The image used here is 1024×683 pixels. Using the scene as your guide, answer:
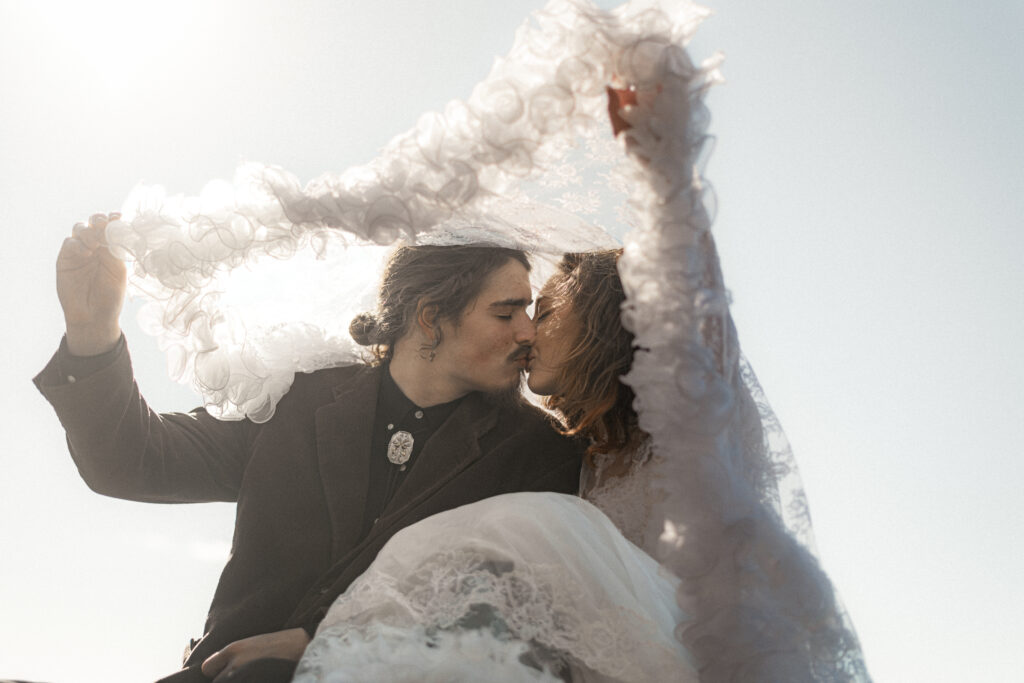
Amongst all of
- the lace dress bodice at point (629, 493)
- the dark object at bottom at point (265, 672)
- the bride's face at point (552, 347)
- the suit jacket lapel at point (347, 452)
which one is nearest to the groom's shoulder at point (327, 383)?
the suit jacket lapel at point (347, 452)

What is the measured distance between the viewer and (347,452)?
210 cm

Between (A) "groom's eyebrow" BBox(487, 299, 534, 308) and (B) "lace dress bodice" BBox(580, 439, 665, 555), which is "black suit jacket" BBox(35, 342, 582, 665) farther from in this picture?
(A) "groom's eyebrow" BBox(487, 299, 534, 308)

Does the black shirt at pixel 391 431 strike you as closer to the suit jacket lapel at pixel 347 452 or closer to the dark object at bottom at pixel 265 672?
the suit jacket lapel at pixel 347 452

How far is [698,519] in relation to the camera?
1.42m

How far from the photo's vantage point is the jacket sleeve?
197cm

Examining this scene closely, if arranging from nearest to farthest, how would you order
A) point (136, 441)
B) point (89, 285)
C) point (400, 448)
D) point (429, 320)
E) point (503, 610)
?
point (503, 610), point (89, 285), point (136, 441), point (400, 448), point (429, 320)

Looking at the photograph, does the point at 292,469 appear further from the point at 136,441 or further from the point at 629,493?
the point at 629,493

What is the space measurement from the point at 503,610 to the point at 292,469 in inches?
32.6

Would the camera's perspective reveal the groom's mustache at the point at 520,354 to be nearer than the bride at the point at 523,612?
No

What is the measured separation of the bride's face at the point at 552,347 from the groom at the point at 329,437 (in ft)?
0.14

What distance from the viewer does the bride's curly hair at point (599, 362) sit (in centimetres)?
210

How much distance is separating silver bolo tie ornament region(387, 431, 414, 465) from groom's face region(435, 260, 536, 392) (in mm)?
190

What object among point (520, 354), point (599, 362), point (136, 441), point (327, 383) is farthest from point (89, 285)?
point (599, 362)

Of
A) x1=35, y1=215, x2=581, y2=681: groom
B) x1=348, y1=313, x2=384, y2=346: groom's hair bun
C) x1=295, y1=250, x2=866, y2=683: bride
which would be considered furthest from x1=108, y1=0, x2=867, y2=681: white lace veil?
x1=348, y1=313, x2=384, y2=346: groom's hair bun
